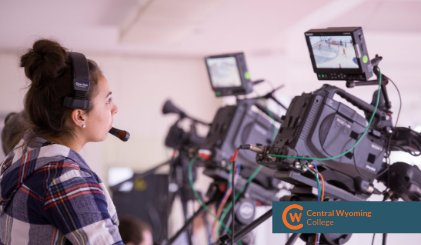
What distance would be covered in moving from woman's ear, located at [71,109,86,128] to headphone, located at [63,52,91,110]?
3 cm

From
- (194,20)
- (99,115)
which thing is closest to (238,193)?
(99,115)

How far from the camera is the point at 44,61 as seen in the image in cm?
113

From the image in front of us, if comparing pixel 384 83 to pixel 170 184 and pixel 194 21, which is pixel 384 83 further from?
pixel 194 21

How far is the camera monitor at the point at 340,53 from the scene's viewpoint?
1.44 metres

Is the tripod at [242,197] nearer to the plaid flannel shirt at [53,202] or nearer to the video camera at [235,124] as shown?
the video camera at [235,124]

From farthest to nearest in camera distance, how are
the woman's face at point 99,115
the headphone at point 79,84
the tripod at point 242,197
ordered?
the tripod at point 242,197 < the woman's face at point 99,115 < the headphone at point 79,84

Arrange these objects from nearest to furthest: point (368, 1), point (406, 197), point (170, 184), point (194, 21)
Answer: point (406, 197) < point (170, 184) < point (368, 1) < point (194, 21)

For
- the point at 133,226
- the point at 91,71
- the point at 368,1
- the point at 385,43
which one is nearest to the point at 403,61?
the point at 385,43

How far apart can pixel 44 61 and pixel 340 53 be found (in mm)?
920

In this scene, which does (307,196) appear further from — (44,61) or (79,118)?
(44,61)

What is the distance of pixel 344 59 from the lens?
1488 millimetres

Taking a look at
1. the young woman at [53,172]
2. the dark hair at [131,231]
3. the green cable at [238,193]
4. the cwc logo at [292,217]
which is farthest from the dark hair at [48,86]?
the green cable at [238,193]

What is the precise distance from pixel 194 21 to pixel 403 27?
69.0 inches

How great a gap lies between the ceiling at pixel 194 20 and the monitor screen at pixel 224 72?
120 cm
